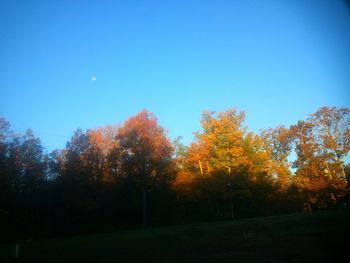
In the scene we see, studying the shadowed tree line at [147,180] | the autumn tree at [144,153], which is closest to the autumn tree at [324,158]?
the shadowed tree line at [147,180]

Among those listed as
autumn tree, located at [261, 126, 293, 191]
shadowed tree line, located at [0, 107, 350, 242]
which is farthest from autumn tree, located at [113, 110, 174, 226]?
autumn tree, located at [261, 126, 293, 191]

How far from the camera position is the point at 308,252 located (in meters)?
9.17

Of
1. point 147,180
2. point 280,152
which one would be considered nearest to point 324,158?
point 280,152

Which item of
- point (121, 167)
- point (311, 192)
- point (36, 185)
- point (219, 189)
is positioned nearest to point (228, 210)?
point (219, 189)

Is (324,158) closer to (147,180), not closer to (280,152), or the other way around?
(280,152)

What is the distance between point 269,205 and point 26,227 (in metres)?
32.3

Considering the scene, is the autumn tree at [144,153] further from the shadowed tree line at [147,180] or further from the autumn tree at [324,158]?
the autumn tree at [324,158]

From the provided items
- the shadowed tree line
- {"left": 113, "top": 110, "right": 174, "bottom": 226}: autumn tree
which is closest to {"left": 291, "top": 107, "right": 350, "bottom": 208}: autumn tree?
the shadowed tree line

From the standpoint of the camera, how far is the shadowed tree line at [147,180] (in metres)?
31.8

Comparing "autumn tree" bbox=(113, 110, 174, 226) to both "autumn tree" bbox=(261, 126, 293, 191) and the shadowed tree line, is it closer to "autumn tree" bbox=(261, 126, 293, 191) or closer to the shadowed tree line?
the shadowed tree line

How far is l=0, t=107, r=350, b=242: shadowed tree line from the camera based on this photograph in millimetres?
31781

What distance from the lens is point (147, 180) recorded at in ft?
108

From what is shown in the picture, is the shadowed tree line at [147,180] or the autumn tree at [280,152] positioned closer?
the shadowed tree line at [147,180]

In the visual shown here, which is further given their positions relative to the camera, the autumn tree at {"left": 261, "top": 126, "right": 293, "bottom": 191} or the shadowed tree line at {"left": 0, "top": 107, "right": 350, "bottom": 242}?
the autumn tree at {"left": 261, "top": 126, "right": 293, "bottom": 191}
